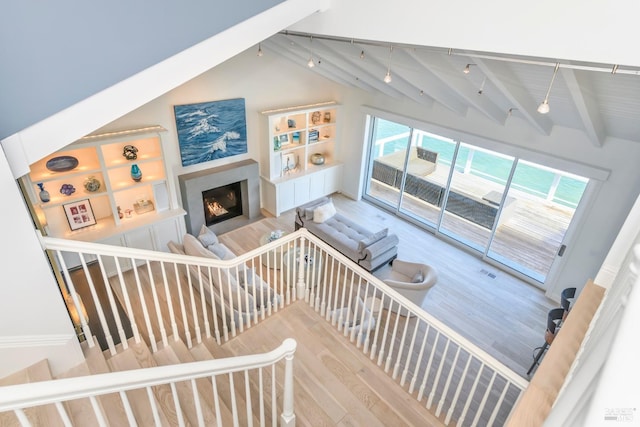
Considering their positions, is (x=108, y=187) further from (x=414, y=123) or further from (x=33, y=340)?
(x=414, y=123)

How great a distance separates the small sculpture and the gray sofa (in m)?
2.81

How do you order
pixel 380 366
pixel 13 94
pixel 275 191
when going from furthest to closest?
1. pixel 275 191
2. pixel 380 366
3. pixel 13 94

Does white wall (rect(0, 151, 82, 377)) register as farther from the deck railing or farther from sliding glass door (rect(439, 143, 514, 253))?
sliding glass door (rect(439, 143, 514, 253))

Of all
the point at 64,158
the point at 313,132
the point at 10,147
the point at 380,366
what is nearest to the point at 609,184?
the point at 380,366

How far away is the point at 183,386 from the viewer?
95.7 inches

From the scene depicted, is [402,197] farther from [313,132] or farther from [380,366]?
[380,366]

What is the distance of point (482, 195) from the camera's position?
6062 mm

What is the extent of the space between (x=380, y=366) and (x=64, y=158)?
4.65m

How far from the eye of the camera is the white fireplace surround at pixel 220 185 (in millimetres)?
5859

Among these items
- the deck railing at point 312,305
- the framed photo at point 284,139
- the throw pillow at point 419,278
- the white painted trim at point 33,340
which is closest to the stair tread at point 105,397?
the deck railing at point 312,305

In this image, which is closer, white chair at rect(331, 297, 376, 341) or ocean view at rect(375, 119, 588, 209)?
white chair at rect(331, 297, 376, 341)

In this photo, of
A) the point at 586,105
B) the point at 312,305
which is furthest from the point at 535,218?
the point at 312,305

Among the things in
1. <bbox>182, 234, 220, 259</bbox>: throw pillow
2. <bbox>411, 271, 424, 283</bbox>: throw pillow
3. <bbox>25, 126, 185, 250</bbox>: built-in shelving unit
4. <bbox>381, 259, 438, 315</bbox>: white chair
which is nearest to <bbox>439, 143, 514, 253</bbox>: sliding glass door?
<bbox>381, 259, 438, 315</bbox>: white chair

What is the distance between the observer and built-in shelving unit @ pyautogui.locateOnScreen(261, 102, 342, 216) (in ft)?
22.0
